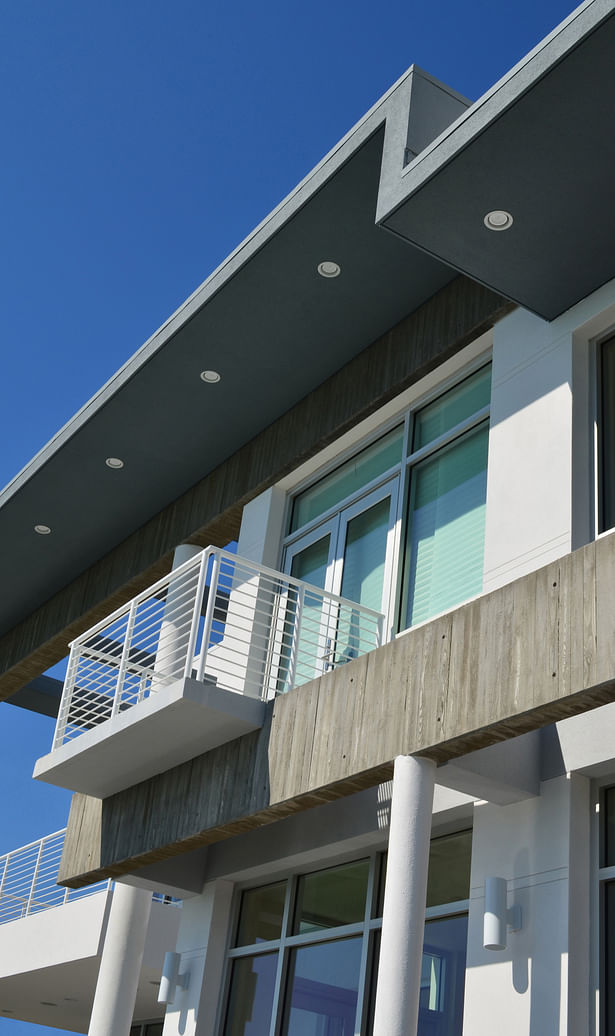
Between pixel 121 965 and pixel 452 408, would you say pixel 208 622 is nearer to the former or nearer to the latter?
pixel 452 408

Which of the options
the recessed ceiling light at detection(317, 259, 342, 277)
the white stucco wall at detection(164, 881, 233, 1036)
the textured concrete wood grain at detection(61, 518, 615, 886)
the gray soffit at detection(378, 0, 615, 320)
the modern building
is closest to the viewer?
the textured concrete wood grain at detection(61, 518, 615, 886)

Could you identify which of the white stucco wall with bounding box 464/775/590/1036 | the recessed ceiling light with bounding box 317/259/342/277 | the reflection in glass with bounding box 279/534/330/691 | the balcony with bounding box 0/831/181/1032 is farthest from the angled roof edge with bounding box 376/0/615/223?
the balcony with bounding box 0/831/181/1032

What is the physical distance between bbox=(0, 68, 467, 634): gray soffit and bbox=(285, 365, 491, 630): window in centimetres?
106

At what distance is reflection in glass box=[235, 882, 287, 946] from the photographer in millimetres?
9516

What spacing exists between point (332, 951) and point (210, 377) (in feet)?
17.6

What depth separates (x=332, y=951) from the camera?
28.7ft

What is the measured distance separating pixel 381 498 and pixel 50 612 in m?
6.79

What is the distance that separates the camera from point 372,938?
27.2ft

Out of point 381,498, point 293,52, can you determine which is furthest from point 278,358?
point 293,52

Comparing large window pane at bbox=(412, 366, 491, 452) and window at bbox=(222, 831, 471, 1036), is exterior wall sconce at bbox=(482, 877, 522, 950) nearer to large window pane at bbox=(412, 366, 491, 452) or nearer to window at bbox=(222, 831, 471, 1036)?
window at bbox=(222, 831, 471, 1036)

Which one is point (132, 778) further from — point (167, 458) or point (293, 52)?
point (293, 52)

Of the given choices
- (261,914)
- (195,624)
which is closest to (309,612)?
(195,624)

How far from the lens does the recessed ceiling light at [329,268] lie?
32.1 feet

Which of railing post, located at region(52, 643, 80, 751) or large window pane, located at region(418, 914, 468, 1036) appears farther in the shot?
railing post, located at region(52, 643, 80, 751)
